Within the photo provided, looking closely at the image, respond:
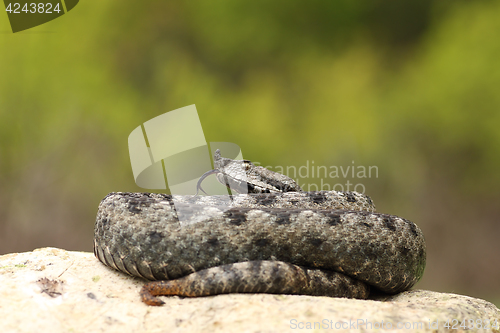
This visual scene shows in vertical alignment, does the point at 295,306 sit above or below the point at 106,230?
below

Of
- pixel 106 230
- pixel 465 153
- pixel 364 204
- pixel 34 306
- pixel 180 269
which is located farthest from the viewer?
pixel 465 153

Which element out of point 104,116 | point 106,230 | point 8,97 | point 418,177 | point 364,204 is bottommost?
point 418,177

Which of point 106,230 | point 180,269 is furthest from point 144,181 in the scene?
point 180,269

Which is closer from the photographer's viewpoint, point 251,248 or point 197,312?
point 197,312

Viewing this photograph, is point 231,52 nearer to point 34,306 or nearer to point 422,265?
point 422,265

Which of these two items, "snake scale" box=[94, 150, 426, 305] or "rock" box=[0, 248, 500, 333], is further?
"snake scale" box=[94, 150, 426, 305]
